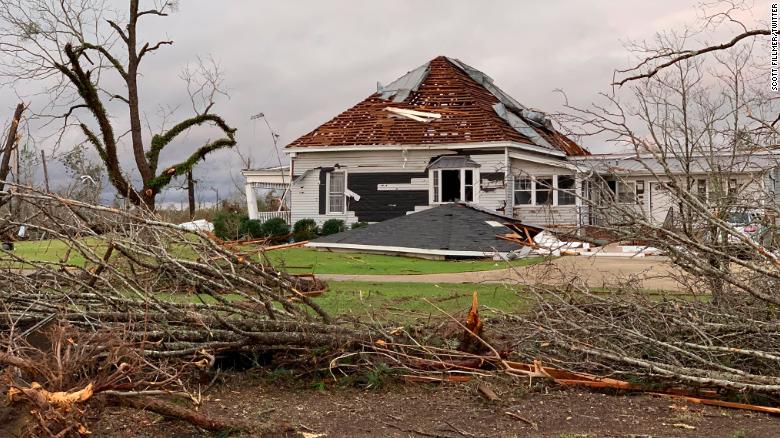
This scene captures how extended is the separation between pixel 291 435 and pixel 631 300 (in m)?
3.05

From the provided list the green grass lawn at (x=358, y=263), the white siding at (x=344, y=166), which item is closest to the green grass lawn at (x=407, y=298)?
the green grass lawn at (x=358, y=263)

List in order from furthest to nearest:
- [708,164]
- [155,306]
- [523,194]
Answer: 1. [523,194]
2. [708,164]
3. [155,306]

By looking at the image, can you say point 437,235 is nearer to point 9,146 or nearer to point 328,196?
point 328,196

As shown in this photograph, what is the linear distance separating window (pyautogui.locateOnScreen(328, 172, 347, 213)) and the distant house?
0.03 metres

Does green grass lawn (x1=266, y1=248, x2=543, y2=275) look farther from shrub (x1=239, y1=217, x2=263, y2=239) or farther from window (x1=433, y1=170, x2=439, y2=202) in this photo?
window (x1=433, y1=170, x2=439, y2=202)

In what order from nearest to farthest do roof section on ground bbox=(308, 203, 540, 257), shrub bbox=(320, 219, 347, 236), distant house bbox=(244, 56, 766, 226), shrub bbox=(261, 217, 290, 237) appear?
roof section on ground bbox=(308, 203, 540, 257) < shrub bbox=(261, 217, 290, 237) < shrub bbox=(320, 219, 347, 236) < distant house bbox=(244, 56, 766, 226)

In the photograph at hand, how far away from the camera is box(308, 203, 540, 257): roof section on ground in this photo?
18297mm

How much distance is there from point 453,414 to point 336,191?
73.2ft

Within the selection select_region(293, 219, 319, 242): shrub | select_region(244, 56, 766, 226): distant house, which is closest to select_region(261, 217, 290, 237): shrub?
select_region(293, 219, 319, 242): shrub

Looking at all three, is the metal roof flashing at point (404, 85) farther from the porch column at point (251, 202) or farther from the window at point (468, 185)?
the porch column at point (251, 202)

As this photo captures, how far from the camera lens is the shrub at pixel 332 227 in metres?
25.4

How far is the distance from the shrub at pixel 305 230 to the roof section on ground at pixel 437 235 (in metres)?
4.56

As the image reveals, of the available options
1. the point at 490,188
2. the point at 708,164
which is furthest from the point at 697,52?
the point at 490,188

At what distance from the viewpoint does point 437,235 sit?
1923 cm
